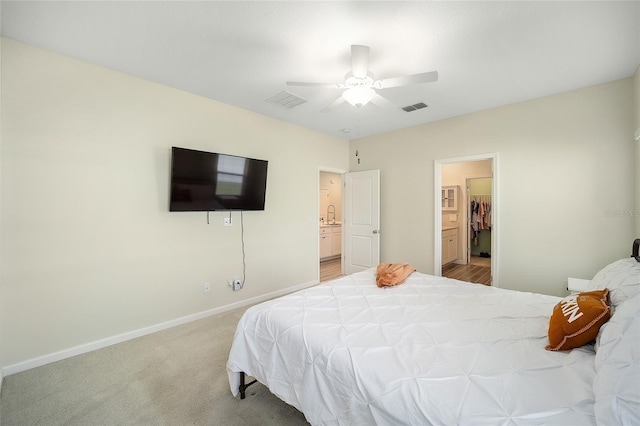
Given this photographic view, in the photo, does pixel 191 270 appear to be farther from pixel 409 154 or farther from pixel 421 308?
pixel 409 154

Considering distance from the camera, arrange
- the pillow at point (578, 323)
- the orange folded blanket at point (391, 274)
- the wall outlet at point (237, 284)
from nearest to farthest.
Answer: the pillow at point (578, 323), the orange folded blanket at point (391, 274), the wall outlet at point (237, 284)

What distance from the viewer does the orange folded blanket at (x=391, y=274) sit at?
243cm

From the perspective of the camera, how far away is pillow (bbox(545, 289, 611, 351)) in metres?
1.29

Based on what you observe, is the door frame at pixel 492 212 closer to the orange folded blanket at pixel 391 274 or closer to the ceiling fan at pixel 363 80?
the orange folded blanket at pixel 391 274

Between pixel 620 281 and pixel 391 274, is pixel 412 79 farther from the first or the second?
pixel 620 281

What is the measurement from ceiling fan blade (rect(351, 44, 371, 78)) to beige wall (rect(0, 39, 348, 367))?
205 centimetres

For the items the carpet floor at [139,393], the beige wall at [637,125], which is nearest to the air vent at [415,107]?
the beige wall at [637,125]

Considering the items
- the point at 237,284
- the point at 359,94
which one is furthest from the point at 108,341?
the point at 359,94

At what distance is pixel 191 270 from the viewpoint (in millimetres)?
3178

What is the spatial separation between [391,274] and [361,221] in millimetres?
2473

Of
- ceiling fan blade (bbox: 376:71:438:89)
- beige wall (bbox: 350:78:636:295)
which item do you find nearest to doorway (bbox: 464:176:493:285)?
beige wall (bbox: 350:78:636:295)

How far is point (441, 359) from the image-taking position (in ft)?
4.23

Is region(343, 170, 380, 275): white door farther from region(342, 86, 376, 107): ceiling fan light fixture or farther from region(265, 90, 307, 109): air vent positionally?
region(342, 86, 376, 107): ceiling fan light fixture

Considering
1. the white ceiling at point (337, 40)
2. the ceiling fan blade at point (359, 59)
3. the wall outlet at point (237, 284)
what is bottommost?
the wall outlet at point (237, 284)
